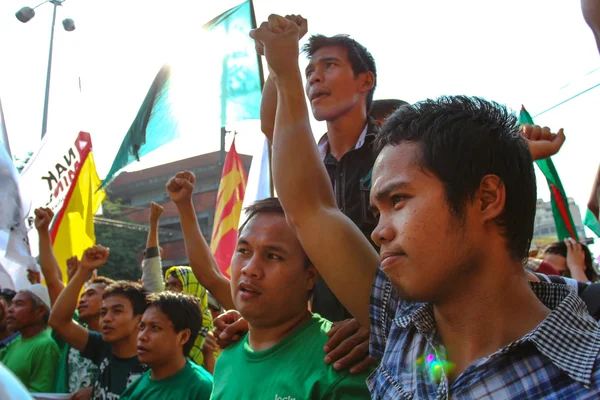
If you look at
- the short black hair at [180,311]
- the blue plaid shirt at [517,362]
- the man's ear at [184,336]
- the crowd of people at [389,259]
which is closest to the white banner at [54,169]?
the short black hair at [180,311]

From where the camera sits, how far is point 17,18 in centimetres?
1205

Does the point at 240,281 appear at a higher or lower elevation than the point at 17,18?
lower

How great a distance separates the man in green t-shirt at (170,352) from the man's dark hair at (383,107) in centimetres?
183

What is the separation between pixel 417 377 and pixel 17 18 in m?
12.5

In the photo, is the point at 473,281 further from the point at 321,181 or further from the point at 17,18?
the point at 17,18

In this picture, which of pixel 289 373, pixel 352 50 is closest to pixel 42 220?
pixel 352 50

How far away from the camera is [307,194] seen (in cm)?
198

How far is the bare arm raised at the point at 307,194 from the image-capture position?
187 cm

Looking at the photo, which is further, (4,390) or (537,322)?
(537,322)

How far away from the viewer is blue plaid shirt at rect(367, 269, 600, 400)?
129cm

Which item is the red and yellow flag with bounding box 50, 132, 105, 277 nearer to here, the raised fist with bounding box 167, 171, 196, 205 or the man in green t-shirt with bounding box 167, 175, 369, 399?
the raised fist with bounding box 167, 171, 196, 205

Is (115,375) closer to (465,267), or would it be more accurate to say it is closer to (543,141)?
(543,141)

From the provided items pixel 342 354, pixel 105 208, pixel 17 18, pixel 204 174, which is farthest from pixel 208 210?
pixel 342 354

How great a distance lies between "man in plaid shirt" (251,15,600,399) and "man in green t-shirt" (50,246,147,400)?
125 inches
